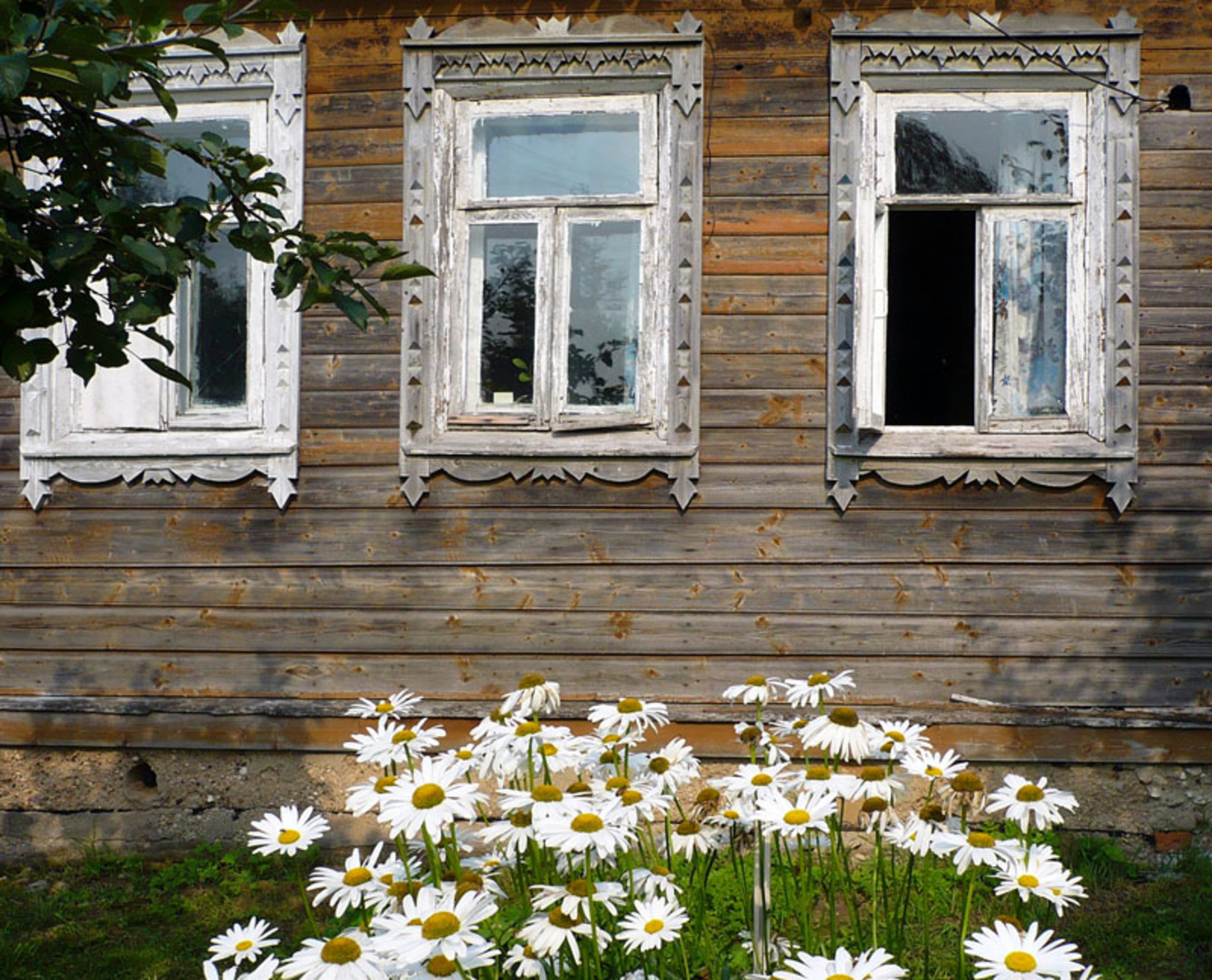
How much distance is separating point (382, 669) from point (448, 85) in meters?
2.72

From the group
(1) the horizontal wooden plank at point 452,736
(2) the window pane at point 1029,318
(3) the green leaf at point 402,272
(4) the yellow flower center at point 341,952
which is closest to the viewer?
(4) the yellow flower center at point 341,952

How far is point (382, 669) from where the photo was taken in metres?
5.06

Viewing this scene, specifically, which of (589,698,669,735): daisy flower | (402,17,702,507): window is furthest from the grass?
(402,17,702,507): window

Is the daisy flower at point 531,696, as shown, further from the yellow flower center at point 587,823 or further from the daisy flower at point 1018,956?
the daisy flower at point 1018,956

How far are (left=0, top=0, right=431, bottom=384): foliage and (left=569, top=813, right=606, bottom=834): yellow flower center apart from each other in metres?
1.13

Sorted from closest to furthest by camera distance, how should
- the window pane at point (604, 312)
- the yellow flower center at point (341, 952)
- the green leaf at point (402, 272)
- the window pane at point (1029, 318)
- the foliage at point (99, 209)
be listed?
the yellow flower center at point (341, 952) < the foliage at point (99, 209) < the green leaf at point (402, 272) < the window pane at point (1029, 318) < the window pane at point (604, 312)

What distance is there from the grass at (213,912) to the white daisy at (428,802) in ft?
5.66

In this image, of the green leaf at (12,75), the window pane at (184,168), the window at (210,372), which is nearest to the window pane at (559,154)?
the window at (210,372)

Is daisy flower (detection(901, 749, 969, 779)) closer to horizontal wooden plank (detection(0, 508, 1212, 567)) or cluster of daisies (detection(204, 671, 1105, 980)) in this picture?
cluster of daisies (detection(204, 671, 1105, 980))

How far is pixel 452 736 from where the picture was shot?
4965 millimetres

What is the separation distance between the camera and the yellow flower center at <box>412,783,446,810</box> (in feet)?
6.46

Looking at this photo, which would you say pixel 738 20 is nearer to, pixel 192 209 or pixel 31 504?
pixel 192 209

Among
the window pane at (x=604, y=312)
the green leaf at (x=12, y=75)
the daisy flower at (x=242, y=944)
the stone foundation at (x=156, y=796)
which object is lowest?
the stone foundation at (x=156, y=796)

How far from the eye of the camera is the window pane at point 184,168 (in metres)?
5.28
